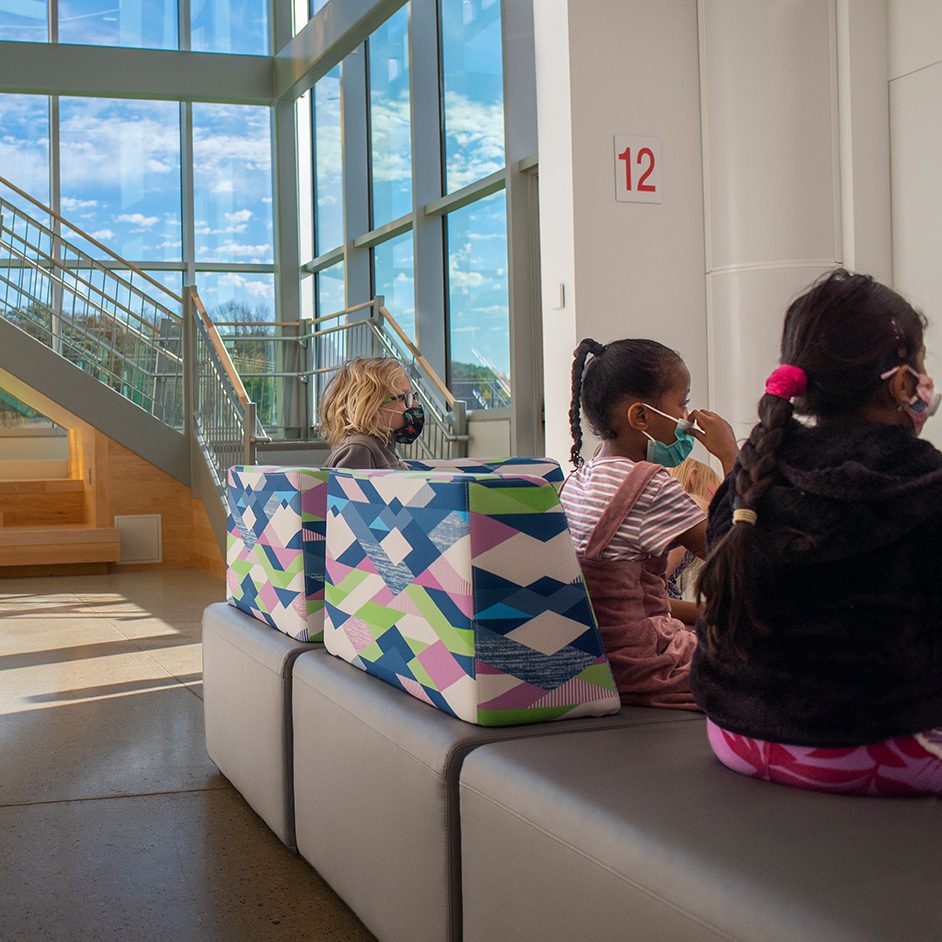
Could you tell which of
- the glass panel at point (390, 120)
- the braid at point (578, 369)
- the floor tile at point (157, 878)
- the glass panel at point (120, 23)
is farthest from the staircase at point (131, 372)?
the braid at point (578, 369)

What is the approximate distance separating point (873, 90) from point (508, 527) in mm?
3545

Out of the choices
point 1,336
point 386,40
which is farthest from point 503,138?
point 1,336

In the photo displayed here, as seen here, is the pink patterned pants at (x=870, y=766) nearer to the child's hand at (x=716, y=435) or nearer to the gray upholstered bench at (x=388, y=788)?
the gray upholstered bench at (x=388, y=788)

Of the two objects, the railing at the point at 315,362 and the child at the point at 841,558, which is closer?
the child at the point at 841,558

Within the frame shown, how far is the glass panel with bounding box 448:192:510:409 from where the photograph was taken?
9258mm

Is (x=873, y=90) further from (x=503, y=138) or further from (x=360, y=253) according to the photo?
(x=360, y=253)

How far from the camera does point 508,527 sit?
77.0 inches

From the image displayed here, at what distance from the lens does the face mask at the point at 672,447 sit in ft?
7.10

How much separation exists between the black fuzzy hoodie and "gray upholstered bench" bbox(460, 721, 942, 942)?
115mm

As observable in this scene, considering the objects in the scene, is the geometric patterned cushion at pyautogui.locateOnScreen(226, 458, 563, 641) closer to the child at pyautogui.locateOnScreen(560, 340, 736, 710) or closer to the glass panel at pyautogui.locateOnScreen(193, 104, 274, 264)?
the child at pyautogui.locateOnScreen(560, 340, 736, 710)

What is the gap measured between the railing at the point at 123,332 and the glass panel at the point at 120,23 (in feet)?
12.5

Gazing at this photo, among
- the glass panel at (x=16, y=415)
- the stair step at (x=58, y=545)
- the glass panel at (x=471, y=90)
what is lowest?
the stair step at (x=58, y=545)

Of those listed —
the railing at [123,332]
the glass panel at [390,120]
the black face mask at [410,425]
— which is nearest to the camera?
the black face mask at [410,425]

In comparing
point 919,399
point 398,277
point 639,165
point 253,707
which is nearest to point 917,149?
point 639,165
